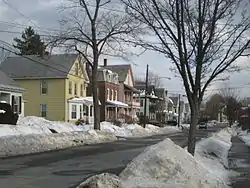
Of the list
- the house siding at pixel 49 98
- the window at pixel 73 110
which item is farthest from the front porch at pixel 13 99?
the window at pixel 73 110

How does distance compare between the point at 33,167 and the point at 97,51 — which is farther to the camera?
the point at 97,51

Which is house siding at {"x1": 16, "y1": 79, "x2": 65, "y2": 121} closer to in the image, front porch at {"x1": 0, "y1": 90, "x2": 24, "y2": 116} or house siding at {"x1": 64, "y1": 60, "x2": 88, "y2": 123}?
house siding at {"x1": 64, "y1": 60, "x2": 88, "y2": 123}

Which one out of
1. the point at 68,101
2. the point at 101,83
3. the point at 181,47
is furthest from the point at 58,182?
the point at 101,83

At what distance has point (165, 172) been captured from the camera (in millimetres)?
Answer: 10469

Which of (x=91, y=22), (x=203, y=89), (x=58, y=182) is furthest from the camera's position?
(x=91, y=22)

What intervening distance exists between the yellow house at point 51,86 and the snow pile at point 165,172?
45.4 m

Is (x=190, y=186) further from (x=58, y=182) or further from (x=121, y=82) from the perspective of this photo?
(x=121, y=82)

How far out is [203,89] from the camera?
15.1 meters

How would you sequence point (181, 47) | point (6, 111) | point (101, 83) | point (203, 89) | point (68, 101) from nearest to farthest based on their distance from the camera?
point (181, 47) → point (203, 89) → point (6, 111) → point (68, 101) → point (101, 83)

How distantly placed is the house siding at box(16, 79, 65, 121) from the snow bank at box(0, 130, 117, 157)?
22568 mm

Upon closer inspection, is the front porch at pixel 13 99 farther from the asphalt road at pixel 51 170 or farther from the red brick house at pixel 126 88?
the red brick house at pixel 126 88

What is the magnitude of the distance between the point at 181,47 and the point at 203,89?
6.17ft

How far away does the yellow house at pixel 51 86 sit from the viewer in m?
56.3

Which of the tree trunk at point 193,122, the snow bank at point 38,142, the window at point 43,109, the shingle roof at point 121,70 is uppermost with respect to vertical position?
the shingle roof at point 121,70
